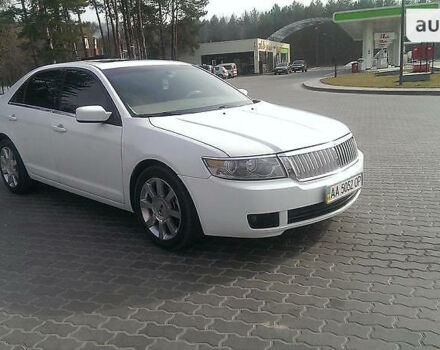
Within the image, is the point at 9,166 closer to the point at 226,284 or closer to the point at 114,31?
the point at 226,284

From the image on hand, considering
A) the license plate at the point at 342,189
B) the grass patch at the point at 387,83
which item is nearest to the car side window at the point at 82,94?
the license plate at the point at 342,189

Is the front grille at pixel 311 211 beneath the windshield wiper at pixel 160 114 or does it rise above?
beneath

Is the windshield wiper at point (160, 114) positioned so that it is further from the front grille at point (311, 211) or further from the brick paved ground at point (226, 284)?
the front grille at point (311, 211)

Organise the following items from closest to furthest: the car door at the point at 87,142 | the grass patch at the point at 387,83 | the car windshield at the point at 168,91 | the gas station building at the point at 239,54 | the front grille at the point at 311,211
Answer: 1. the front grille at the point at 311,211
2. the car door at the point at 87,142
3. the car windshield at the point at 168,91
4. the grass patch at the point at 387,83
5. the gas station building at the point at 239,54

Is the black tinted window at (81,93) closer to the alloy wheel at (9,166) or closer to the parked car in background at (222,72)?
the alloy wheel at (9,166)

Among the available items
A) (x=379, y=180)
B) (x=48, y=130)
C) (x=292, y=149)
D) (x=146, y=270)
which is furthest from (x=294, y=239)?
(x=48, y=130)

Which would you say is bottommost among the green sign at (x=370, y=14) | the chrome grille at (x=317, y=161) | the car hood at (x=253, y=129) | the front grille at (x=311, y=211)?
the front grille at (x=311, y=211)

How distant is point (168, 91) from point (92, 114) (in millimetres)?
848

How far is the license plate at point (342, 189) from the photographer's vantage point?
12.3ft

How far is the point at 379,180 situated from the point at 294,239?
8.10ft

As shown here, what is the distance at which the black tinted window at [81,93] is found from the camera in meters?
4.61

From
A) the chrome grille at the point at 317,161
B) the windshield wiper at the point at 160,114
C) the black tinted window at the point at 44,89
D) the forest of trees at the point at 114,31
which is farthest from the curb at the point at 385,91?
the windshield wiper at the point at 160,114

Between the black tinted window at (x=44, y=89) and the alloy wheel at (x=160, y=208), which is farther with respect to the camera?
the black tinted window at (x=44, y=89)

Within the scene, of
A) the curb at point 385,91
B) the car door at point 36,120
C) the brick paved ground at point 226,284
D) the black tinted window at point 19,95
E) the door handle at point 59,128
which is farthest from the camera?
the curb at point 385,91
